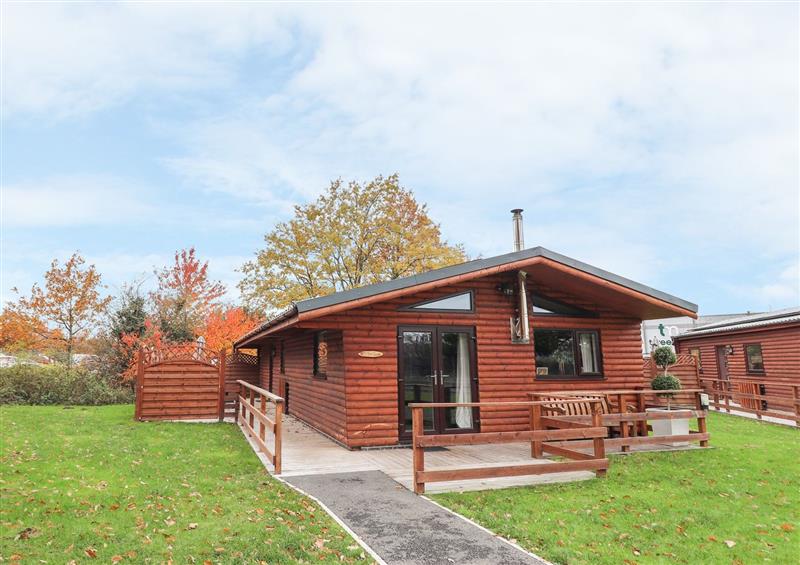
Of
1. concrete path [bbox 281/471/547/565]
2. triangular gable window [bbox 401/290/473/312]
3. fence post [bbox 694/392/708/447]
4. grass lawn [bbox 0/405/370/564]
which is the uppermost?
triangular gable window [bbox 401/290/473/312]

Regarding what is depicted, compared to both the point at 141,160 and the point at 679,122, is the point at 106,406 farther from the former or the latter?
the point at 679,122

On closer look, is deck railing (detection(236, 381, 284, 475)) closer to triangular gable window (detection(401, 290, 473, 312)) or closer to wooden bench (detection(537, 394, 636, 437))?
triangular gable window (detection(401, 290, 473, 312))

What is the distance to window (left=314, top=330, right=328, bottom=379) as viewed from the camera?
1094cm

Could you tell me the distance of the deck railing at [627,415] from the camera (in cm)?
855

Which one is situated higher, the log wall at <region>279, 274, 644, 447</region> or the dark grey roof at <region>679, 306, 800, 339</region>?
the dark grey roof at <region>679, 306, 800, 339</region>

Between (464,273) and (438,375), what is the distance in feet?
6.58

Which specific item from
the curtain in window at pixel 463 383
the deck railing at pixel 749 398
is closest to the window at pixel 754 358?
the deck railing at pixel 749 398

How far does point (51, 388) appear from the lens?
1733cm

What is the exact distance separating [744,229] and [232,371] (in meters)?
25.5

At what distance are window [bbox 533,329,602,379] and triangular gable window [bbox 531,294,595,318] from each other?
36cm

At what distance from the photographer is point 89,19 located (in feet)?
37.6

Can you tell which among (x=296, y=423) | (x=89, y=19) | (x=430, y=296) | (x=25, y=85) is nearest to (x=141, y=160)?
(x=25, y=85)

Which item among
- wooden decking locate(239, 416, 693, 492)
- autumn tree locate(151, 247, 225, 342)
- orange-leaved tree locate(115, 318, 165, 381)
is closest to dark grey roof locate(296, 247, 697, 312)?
wooden decking locate(239, 416, 693, 492)

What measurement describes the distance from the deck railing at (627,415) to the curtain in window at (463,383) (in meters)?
1.19
